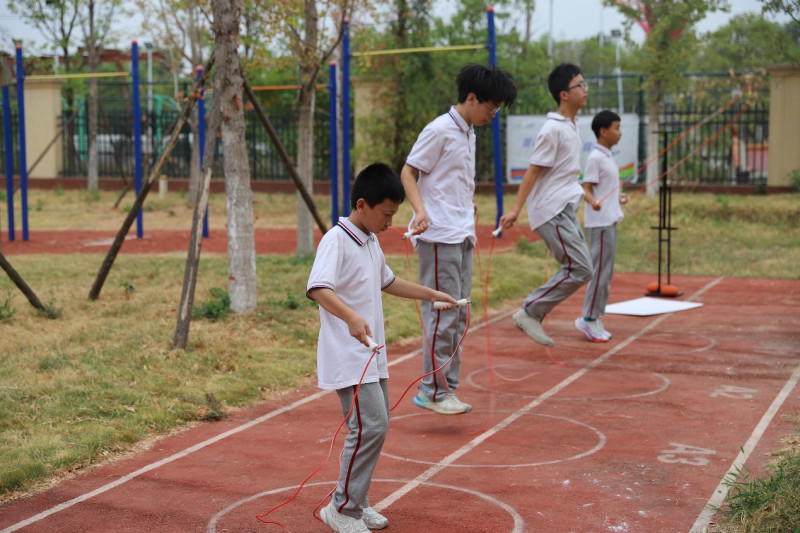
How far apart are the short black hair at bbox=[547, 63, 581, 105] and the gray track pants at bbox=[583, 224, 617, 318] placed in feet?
4.68

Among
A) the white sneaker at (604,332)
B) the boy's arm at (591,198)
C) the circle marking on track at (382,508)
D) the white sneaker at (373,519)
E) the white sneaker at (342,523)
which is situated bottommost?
the circle marking on track at (382,508)

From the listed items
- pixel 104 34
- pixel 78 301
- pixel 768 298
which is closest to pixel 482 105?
pixel 78 301

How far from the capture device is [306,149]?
42.1ft

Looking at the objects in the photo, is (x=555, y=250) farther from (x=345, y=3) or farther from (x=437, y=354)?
(x=345, y=3)

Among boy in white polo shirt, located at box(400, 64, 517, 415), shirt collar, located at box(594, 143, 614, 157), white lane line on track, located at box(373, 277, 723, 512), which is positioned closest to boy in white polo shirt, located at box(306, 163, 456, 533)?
white lane line on track, located at box(373, 277, 723, 512)

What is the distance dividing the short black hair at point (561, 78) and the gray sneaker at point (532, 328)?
5.61 feet

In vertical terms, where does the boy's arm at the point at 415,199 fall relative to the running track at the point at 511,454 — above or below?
above

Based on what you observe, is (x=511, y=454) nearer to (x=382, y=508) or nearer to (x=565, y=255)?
(x=382, y=508)

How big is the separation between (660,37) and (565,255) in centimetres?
1489

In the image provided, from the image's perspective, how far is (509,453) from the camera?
5.21 m

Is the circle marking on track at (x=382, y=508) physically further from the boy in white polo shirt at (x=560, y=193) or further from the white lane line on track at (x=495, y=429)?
the boy in white polo shirt at (x=560, y=193)

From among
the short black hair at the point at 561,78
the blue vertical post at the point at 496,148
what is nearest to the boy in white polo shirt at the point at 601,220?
the short black hair at the point at 561,78

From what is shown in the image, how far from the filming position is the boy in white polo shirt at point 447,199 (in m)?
5.74

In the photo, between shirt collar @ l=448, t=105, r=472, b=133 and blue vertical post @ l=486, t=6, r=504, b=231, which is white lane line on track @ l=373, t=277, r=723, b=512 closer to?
shirt collar @ l=448, t=105, r=472, b=133
